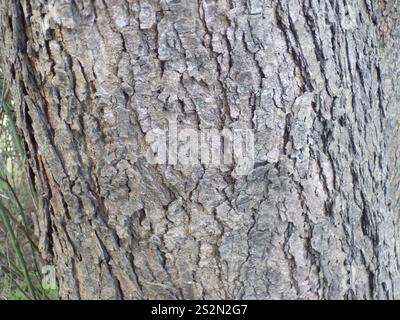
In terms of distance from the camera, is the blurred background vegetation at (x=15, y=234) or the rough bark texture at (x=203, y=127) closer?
the rough bark texture at (x=203, y=127)

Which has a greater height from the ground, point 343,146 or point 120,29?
point 120,29

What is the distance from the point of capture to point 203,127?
43.1 inches

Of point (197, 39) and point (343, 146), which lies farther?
point (343, 146)

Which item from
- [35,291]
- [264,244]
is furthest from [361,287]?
[35,291]

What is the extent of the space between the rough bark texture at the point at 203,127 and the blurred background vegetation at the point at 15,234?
82cm

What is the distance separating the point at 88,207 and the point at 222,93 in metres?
0.41

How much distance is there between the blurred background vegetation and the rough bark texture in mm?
823

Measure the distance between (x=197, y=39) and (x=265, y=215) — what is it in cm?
42

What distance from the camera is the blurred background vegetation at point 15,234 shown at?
208 cm

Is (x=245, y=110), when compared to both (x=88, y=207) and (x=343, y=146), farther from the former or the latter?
(x=88, y=207)

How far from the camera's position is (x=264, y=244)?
1160 mm
